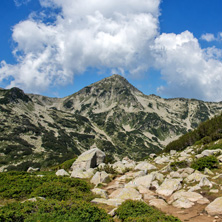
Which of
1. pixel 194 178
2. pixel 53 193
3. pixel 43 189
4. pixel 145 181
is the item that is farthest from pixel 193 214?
pixel 43 189

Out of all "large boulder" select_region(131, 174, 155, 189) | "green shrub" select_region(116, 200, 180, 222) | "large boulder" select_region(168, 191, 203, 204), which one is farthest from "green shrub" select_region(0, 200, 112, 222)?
"large boulder" select_region(131, 174, 155, 189)

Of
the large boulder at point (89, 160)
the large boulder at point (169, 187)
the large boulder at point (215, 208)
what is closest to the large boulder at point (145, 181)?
the large boulder at point (169, 187)

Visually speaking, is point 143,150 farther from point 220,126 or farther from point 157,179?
point 157,179

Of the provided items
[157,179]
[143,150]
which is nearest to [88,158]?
[157,179]

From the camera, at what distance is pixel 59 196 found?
10422 millimetres

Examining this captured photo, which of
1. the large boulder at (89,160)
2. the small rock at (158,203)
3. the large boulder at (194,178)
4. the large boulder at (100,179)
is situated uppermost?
the large boulder at (89,160)

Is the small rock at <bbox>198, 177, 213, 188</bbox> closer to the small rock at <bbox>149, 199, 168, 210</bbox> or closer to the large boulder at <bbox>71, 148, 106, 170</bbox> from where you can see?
the small rock at <bbox>149, 199, 168, 210</bbox>

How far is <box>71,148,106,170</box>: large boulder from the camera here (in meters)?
24.3

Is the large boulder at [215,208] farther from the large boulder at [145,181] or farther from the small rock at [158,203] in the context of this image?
the large boulder at [145,181]

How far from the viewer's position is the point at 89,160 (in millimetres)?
24562

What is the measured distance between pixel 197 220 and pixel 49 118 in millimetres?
187278

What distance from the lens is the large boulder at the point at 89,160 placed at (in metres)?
24.3

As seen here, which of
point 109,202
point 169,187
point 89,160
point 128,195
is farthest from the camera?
point 89,160

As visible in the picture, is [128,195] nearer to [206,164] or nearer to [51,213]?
[51,213]
